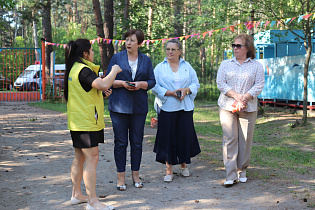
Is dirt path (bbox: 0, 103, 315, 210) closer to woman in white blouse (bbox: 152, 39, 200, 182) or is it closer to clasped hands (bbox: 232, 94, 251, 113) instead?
woman in white blouse (bbox: 152, 39, 200, 182)

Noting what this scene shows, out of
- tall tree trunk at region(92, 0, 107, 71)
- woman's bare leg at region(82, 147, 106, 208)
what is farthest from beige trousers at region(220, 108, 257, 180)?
tall tree trunk at region(92, 0, 107, 71)

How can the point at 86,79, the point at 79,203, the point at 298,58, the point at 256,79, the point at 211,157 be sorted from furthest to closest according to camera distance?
the point at 298,58 → the point at 211,157 → the point at 256,79 → the point at 79,203 → the point at 86,79

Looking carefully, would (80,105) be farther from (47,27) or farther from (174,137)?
(47,27)

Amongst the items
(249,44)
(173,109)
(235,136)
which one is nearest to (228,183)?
(235,136)

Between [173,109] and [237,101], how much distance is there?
0.91m

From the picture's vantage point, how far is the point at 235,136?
517 cm

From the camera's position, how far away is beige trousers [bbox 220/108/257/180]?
16.9 feet

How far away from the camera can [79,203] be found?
4352 mm

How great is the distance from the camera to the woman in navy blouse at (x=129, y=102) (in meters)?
4.89

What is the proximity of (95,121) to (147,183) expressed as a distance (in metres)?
1.62

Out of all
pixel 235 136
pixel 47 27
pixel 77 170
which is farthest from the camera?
pixel 47 27

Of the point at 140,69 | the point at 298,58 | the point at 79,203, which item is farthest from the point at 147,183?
the point at 298,58

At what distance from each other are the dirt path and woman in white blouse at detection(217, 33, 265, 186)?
0.35 meters

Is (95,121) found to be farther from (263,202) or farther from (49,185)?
(263,202)
